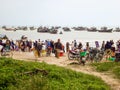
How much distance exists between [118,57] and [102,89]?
7.48 meters

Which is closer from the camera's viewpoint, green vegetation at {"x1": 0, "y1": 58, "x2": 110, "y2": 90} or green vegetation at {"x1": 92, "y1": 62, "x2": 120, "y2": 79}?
green vegetation at {"x1": 0, "y1": 58, "x2": 110, "y2": 90}

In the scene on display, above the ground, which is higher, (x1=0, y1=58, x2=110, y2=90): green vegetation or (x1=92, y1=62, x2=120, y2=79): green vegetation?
(x1=0, y1=58, x2=110, y2=90): green vegetation

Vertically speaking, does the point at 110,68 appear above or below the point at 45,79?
below

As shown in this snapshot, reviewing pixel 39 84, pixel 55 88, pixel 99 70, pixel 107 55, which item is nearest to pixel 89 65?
pixel 99 70

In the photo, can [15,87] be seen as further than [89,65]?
No

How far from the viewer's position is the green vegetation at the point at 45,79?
1102cm

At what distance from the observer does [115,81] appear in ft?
44.9

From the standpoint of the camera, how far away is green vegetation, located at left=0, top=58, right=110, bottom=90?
1102cm

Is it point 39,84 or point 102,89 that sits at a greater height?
point 39,84

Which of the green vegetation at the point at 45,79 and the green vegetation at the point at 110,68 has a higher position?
the green vegetation at the point at 45,79

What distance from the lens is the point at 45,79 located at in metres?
10.1

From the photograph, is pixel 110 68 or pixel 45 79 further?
pixel 110 68

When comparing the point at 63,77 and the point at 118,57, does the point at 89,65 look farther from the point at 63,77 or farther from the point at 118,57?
the point at 63,77

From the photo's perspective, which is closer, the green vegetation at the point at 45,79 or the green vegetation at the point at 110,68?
the green vegetation at the point at 45,79
